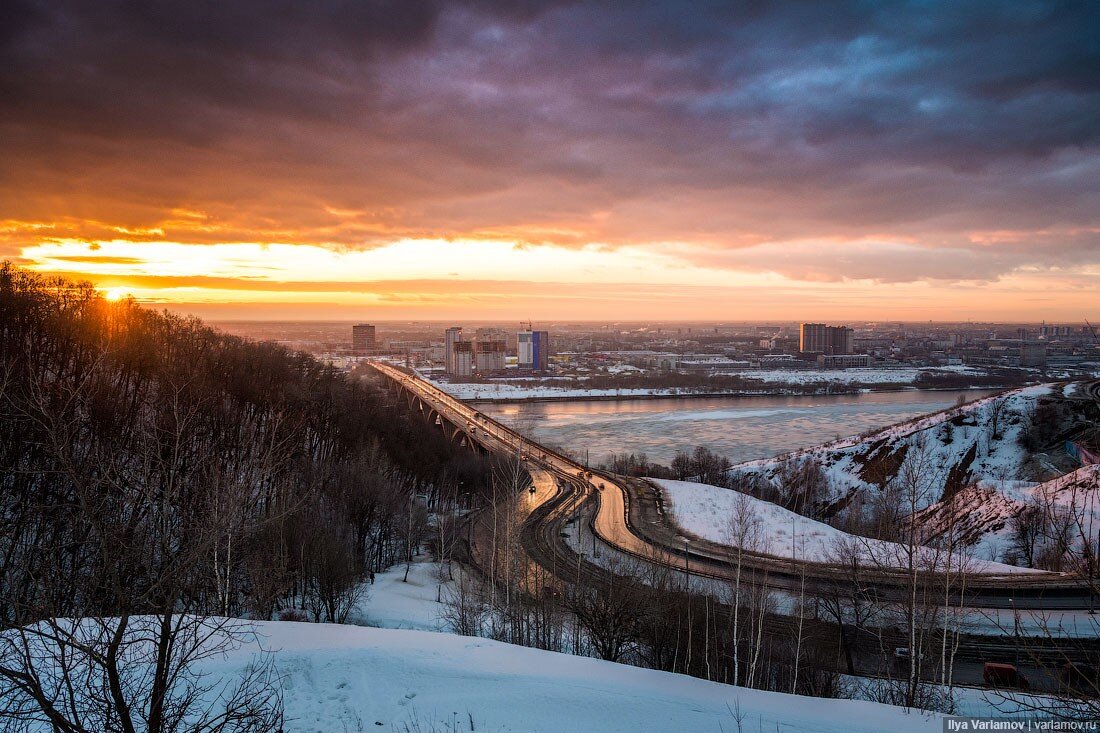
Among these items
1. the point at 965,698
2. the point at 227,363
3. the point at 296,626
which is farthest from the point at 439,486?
the point at 965,698

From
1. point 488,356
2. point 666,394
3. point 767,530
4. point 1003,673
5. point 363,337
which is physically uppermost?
point 363,337

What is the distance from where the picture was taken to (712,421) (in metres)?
43.6

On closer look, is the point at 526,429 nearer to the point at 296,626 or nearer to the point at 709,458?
the point at 709,458

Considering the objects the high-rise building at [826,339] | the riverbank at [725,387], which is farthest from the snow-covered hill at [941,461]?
the high-rise building at [826,339]

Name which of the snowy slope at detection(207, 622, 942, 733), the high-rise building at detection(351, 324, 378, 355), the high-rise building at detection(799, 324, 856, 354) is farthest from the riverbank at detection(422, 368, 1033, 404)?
the high-rise building at detection(351, 324, 378, 355)

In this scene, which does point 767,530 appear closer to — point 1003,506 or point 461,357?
point 1003,506

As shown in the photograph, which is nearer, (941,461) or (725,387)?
(941,461)

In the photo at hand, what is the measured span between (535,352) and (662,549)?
73.5m

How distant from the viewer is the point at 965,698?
7.23 metres

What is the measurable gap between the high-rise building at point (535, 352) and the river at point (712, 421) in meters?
30.0

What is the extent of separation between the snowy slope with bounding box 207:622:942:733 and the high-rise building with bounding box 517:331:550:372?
81193 millimetres

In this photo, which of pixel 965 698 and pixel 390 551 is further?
pixel 390 551

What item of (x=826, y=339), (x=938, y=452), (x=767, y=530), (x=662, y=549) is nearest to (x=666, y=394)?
(x=938, y=452)

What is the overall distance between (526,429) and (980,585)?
28.4 metres
